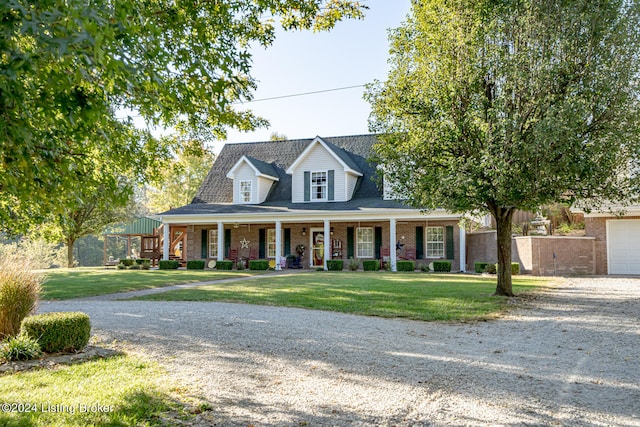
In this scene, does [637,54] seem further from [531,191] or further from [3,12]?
[3,12]

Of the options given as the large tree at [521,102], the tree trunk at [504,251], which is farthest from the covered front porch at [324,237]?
the large tree at [521,102]

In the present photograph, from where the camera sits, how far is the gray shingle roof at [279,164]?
2647 cm

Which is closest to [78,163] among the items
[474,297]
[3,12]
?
[3,12]

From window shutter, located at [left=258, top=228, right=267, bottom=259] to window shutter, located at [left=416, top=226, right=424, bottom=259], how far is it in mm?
8210

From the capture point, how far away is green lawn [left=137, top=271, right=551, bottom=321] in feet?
33.2

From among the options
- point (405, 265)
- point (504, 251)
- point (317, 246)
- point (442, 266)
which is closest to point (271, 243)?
point (317, 246)

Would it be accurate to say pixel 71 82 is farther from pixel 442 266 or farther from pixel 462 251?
pixel 462 251

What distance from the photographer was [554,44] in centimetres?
1082

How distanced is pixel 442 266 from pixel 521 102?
12.6 metres

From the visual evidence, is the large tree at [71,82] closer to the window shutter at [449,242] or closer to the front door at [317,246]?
the window shutter at [449,242]

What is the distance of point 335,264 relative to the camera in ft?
77.3

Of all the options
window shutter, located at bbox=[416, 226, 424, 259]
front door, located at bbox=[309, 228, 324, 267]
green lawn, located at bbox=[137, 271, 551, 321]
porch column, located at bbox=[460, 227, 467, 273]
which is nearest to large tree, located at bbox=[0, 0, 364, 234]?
green lawn, located at bbox=[137, 271, 551, 321]

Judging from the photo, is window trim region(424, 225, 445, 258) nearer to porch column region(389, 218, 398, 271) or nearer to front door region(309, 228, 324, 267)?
porch column region(389, 218, 398, 271)

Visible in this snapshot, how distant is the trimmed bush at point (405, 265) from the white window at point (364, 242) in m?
2.44
